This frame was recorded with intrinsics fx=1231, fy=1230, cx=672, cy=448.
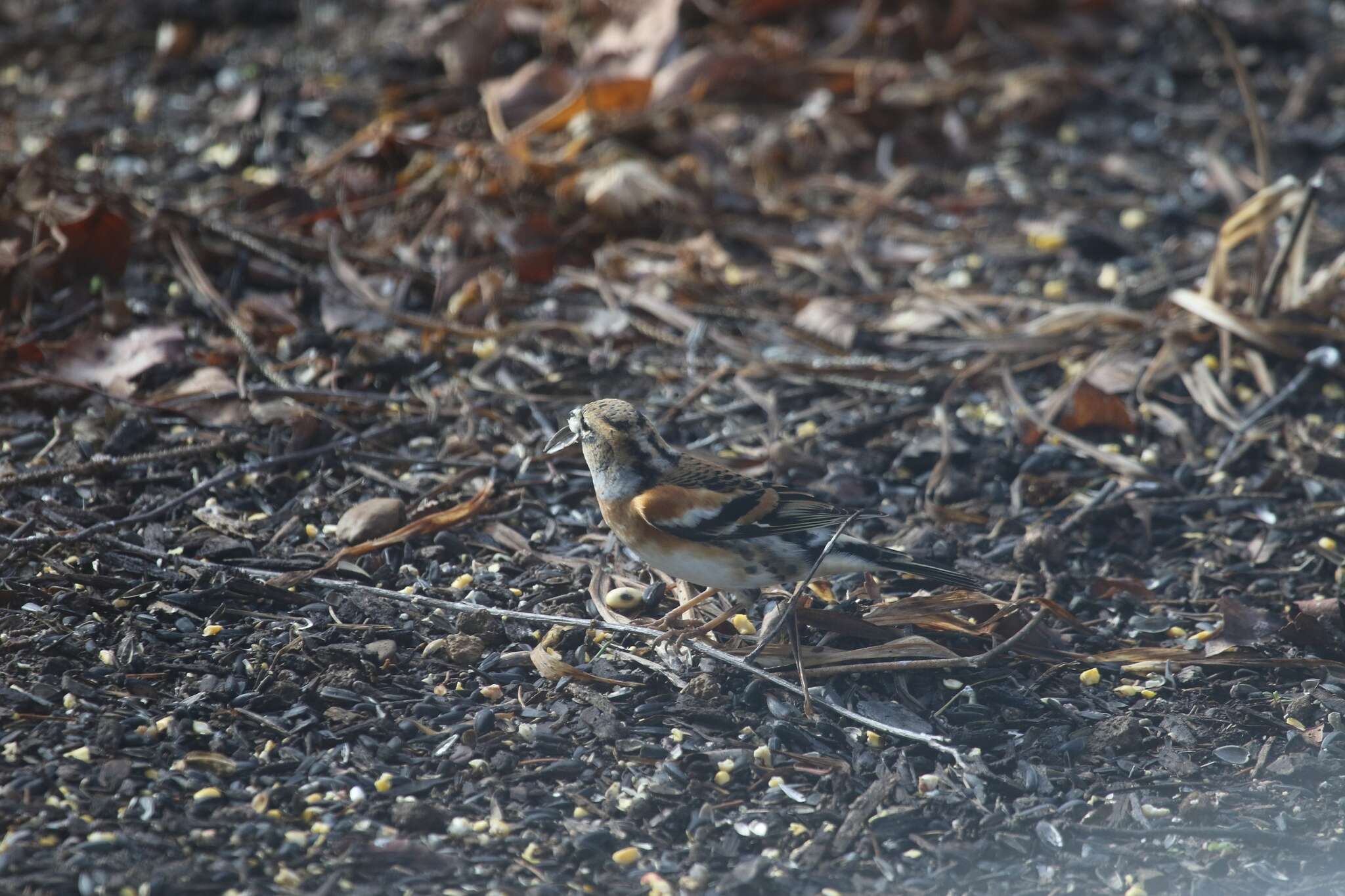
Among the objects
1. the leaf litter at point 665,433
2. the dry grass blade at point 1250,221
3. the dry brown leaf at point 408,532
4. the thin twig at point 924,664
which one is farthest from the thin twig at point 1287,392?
the dry brown leaf at point 408,532

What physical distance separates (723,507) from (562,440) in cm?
67

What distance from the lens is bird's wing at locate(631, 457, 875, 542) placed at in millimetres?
3320

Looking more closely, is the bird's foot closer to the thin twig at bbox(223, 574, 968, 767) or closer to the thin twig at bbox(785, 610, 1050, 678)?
the thin twig at bbox(223, 574, 968, 767)

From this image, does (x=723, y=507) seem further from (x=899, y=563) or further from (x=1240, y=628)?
(x=1240, y=628)

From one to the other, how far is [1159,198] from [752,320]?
242cm

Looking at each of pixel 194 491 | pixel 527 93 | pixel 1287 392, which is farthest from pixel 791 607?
pixel 527 93

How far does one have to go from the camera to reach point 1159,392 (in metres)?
4.75

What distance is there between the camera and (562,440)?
3801 mm

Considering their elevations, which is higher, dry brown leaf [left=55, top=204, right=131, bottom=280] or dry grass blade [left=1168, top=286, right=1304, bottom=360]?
dry brown leaf [left=55, top=204, right=131, bottom=280]

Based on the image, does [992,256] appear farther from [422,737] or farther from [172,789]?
[172,789]

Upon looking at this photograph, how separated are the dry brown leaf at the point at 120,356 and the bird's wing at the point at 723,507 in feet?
6.91

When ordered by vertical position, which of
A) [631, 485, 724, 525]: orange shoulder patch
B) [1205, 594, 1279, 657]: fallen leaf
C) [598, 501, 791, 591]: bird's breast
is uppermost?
[631, 485, 724, 525]: orange shoulder patch

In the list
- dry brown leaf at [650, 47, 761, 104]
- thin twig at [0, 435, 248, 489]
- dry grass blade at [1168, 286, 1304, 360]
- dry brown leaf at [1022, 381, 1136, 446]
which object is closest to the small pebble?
thin twig at [0, 435, 248, 489]

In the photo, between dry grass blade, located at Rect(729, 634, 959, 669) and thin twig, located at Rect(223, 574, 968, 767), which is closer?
thin twig, located at Rect(223, 574, 968, 767)
